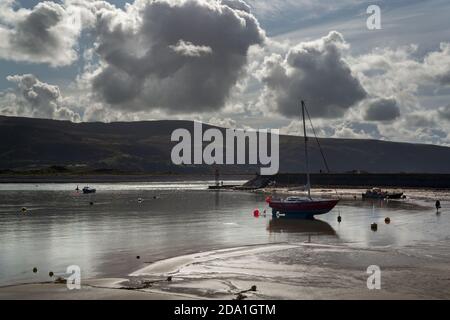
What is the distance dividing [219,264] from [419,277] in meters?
11.2

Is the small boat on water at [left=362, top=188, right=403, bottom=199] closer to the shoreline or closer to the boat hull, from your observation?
the boat hull

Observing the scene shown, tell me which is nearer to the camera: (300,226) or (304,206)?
(300,226)

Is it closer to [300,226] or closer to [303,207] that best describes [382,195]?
[303,207]

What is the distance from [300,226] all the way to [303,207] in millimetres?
6708

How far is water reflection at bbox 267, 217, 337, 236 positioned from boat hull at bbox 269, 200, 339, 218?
965mm

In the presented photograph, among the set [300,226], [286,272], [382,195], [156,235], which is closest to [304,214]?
[300,226]

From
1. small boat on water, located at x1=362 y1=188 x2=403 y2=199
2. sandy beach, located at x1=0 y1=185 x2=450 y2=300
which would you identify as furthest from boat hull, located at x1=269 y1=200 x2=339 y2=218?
small boat on water, located at x1=362 y1=188 x2=403 y2=199

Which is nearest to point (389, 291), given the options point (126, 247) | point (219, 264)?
point (219, 264)

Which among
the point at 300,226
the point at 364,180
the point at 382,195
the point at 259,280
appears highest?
the point at 364,180

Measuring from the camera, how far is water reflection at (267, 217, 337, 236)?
4950 cm

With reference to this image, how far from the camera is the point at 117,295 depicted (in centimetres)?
2220

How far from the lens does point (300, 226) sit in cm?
5409

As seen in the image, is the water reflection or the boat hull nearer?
the water reflection

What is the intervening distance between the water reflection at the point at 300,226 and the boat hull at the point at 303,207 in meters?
0.97
